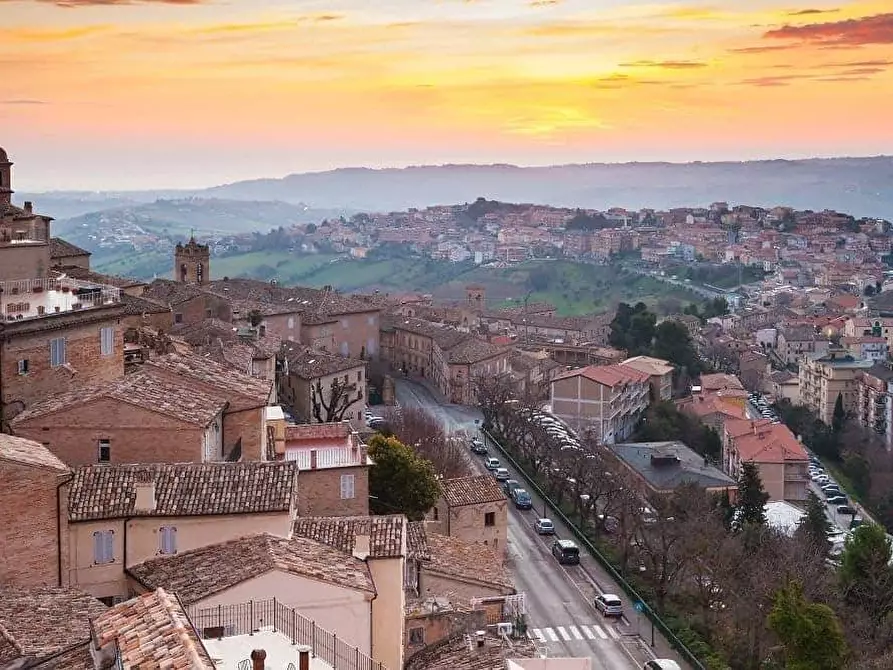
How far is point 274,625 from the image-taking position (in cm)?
1295

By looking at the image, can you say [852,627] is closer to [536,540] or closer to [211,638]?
[536,540]

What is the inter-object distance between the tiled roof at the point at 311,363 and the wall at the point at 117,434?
1050 inches

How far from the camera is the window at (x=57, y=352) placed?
67.7 ft

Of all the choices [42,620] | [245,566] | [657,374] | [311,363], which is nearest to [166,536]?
[245,566]

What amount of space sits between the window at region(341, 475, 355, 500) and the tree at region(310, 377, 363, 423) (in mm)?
18821

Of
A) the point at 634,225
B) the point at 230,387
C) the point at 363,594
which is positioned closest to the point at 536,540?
the point at 230,387

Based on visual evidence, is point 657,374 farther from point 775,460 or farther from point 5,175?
point 5,175

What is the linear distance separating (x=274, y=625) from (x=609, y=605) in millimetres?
17636

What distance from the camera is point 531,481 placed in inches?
1660

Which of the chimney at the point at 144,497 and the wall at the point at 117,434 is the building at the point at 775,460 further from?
the chimney at the point at 144,497

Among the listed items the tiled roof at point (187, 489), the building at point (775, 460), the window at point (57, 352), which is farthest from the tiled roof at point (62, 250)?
the building at point (775, 460)

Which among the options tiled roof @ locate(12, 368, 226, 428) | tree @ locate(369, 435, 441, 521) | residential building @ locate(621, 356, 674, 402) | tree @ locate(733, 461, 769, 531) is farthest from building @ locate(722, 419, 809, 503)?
tiled roof @ locate(12, 368, 226, 428)

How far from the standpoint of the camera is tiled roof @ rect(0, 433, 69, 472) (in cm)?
1576

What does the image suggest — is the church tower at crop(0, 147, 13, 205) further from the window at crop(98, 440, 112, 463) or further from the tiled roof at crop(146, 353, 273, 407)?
the window at crop(98, 440, 112, 463)
